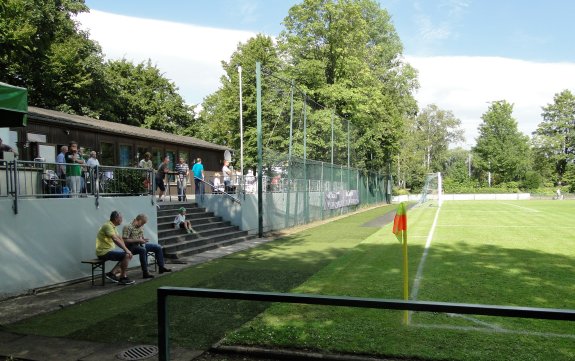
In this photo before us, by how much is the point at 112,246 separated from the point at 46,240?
1.20 metres

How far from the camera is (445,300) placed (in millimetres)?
7363

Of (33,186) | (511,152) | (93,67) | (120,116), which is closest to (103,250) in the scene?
(33,186)

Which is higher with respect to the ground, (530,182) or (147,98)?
(147,98)

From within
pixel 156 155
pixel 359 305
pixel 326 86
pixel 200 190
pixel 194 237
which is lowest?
pixel 194 237

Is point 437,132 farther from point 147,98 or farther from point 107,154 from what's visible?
point 107,154

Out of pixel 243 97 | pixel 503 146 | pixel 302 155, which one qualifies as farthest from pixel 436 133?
pixel 302 155

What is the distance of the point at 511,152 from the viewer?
70.2m

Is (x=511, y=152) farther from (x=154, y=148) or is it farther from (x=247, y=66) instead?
(x=154, y=148)

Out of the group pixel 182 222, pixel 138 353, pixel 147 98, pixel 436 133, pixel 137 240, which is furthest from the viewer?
pixel 436 133

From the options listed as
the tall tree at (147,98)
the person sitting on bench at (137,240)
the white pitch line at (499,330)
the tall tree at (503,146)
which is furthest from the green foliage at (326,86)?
the tall tree at (503,146)

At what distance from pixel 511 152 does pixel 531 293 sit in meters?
69.8

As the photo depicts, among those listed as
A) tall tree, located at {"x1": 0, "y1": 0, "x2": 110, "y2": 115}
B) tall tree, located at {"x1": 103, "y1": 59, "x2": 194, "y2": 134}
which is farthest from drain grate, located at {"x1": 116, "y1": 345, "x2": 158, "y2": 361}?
tall tree, located at {"x1": 103, "y1": 59, "x2": 194, "y2": 134}

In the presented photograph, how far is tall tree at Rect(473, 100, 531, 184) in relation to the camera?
70.2 m

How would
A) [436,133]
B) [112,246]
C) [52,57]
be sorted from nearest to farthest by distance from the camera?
1. [112,246]
2. [52,57]
3. [436,133]
